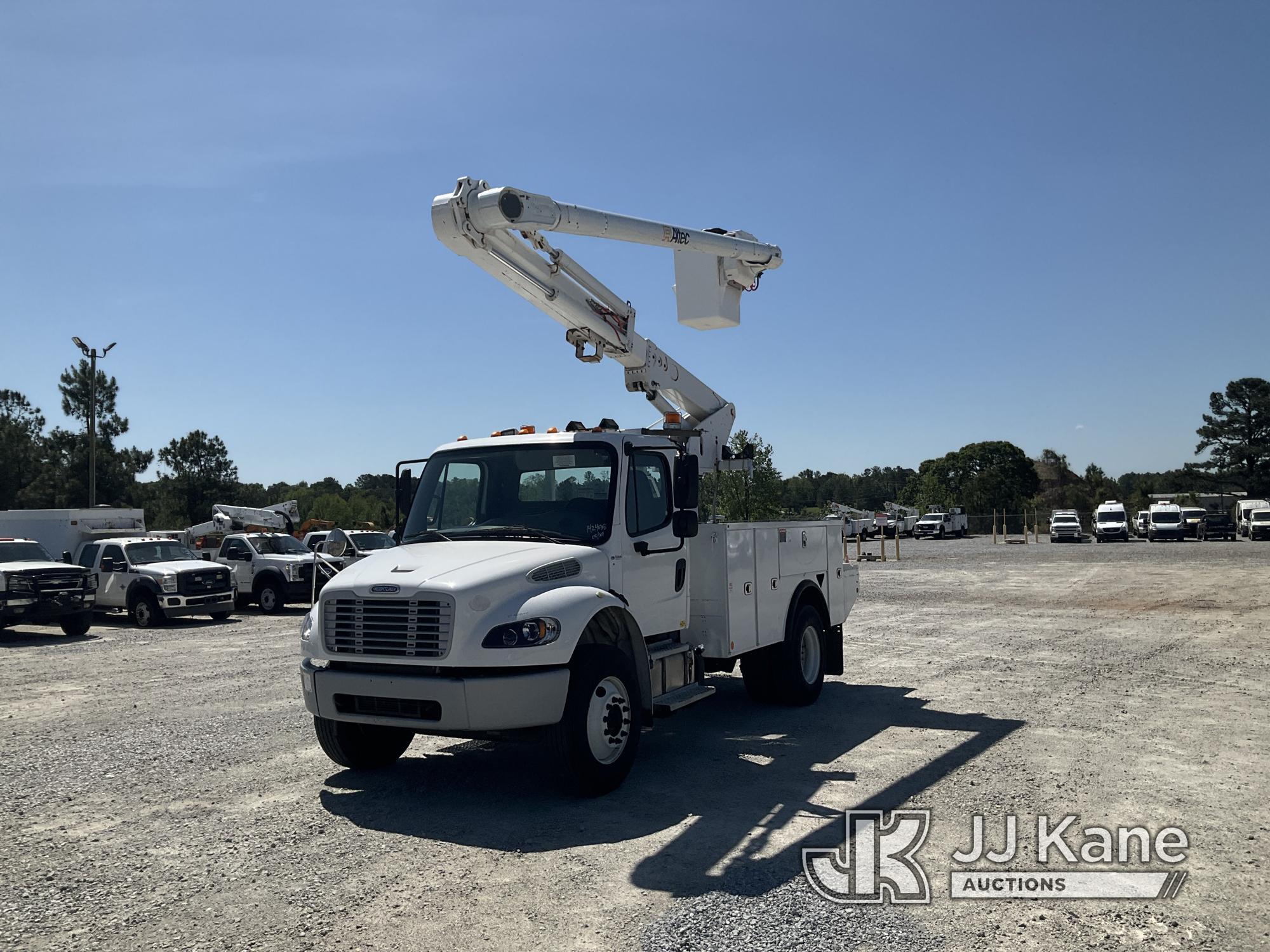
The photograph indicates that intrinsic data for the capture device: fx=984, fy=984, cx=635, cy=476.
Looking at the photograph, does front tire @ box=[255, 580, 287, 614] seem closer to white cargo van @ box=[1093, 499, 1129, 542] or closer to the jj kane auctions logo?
the jj kane auctions logo

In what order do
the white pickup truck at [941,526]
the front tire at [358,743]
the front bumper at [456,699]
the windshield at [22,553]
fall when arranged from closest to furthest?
the front bumper at [456,699] < the front tire at [358,743] < the windshield at [22,553] < the white pickup truck at [941,526]

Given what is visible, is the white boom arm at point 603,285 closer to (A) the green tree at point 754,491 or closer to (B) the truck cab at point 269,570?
(A) the green tree at point 754,491

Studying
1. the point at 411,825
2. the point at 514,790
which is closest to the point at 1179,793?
the point at 514,790

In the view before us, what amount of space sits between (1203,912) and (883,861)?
150 centimetres

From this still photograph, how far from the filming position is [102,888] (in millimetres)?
5160

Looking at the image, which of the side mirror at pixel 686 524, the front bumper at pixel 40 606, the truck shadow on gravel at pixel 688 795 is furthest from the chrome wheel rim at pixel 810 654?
the front bumper at pixel 40 606

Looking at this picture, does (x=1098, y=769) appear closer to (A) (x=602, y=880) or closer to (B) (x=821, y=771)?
(B) (x=821, y=771)

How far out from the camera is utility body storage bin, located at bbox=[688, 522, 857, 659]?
8.52m

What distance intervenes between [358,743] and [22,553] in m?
16.5

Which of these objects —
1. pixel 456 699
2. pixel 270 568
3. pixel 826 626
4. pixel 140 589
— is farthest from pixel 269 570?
pixel 456 699

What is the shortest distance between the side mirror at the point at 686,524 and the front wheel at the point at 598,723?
1.35m

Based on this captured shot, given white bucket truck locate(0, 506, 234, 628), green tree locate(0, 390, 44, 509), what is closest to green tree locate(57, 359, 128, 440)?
green tree locate(0, 390, 44, 509)

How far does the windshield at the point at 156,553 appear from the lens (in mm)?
22047

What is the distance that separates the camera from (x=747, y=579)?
8914mm
